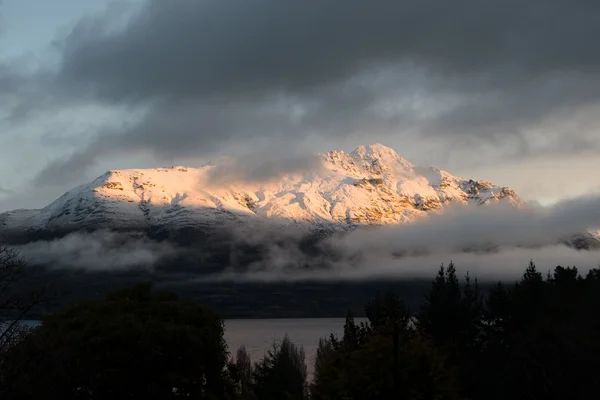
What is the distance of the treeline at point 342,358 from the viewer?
32.1 meters

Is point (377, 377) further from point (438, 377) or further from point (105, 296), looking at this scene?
point (105, 296)

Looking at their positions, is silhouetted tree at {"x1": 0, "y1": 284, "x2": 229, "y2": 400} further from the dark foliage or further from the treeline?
the dark foliage

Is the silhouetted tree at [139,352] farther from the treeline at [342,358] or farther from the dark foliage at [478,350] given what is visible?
the dark foliage at [478,350]

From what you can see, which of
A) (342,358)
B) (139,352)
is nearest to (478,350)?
(139,352)

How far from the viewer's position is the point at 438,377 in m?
32.1

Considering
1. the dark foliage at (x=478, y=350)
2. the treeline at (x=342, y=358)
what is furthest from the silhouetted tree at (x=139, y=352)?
the dark foliage at (x=478, y=350)

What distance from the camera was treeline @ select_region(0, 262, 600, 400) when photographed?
3212cm

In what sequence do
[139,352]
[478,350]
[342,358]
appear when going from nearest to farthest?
[342,358] → [139,352] → [478,350]

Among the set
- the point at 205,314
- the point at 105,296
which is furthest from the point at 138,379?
the point at 105,296

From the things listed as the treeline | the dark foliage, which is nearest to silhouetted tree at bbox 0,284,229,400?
the treeline

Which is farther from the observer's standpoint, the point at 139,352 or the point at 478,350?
the point at 478,350

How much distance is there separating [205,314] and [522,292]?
1161 inches

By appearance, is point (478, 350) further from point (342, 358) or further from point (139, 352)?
point (342, 358)

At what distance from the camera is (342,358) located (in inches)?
1366
